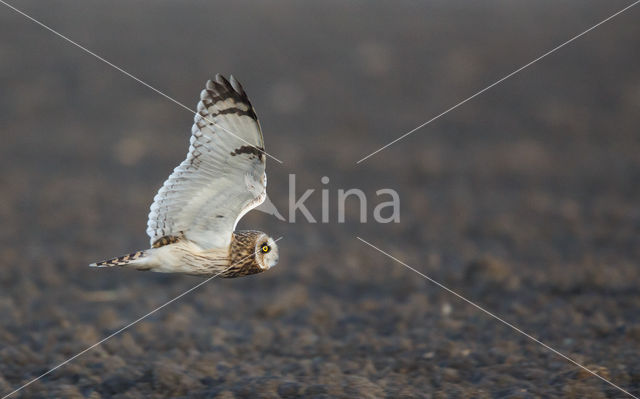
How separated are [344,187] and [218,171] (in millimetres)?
6249

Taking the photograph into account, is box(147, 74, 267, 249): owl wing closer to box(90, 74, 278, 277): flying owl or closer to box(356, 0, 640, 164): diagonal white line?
box(90, 74, 278, 277): flying owl

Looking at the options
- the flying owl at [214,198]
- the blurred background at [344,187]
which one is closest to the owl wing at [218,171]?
the flying owl at [214,198]

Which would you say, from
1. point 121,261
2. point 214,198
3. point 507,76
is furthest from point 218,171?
point 507,76

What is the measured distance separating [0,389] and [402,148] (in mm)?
7538

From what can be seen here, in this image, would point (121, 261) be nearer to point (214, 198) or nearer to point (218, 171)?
point (214, 198)

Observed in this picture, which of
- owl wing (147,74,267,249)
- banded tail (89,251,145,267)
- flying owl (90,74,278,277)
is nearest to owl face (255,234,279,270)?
flying owl (90,74,278,277)

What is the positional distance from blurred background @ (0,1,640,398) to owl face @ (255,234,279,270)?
96 cm

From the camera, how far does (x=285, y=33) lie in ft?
52.2

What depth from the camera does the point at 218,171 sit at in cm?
486

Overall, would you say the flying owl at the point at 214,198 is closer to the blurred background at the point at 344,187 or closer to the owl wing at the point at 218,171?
the owl wing at the point at 218,171

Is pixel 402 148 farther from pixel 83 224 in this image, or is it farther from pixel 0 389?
pixel 0 389

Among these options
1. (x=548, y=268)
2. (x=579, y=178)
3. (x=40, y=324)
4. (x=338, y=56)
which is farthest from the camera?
(x=338, y=56)

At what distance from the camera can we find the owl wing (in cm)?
475

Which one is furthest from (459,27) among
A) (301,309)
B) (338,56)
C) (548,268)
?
(301,309)
